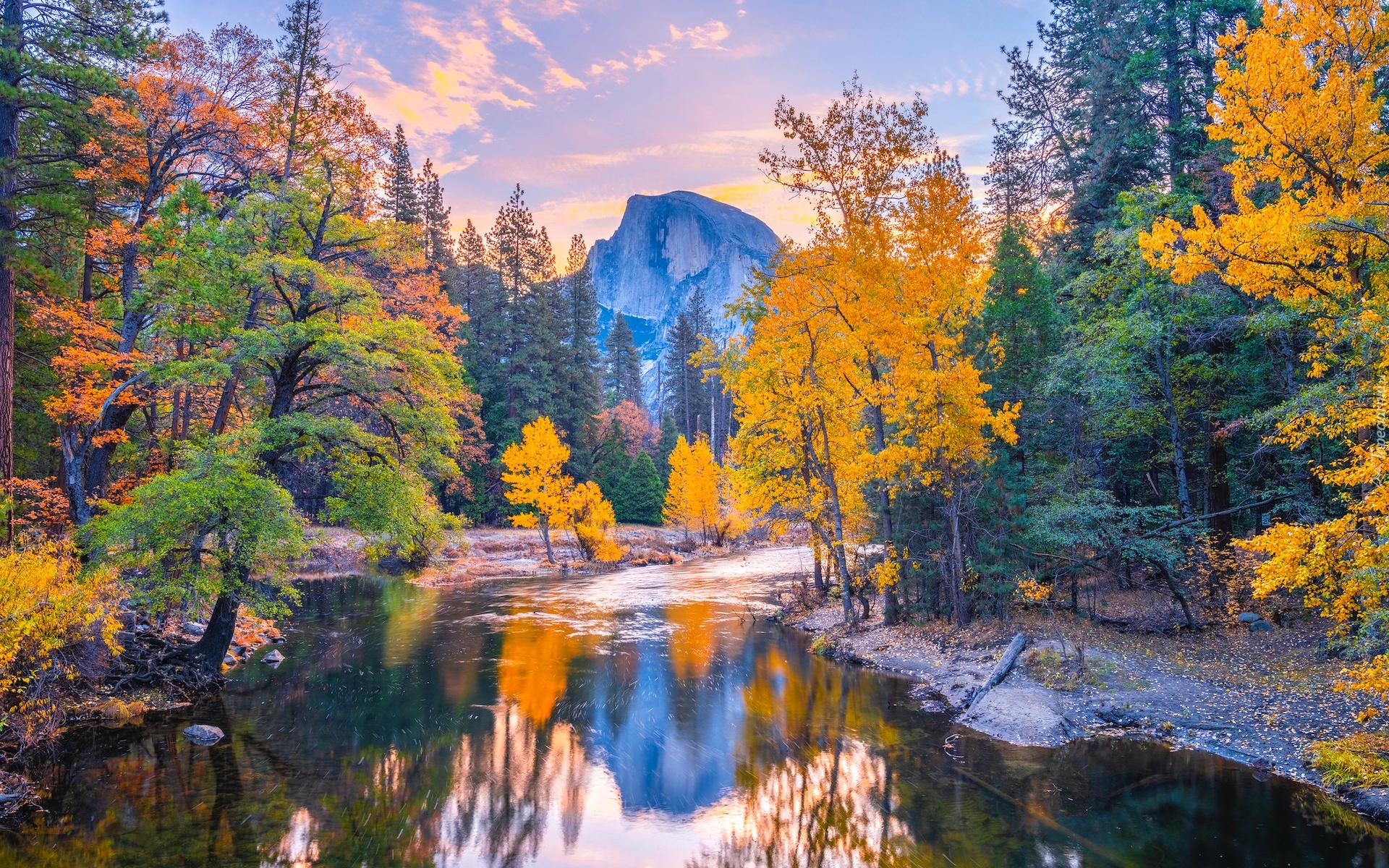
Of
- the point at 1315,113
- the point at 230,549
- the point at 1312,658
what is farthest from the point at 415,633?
the point at 1315,113

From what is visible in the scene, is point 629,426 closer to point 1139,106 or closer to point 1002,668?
point 1139,106

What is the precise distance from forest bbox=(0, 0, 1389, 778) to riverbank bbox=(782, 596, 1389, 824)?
1007 millimetres

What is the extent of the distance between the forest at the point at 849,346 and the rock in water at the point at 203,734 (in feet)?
6.02

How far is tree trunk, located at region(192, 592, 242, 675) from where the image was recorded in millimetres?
12812

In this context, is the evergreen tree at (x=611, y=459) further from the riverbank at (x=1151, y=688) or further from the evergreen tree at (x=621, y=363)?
the riverbank at (x=1151, y=688)

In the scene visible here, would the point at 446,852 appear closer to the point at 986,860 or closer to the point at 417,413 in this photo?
the point at 986,860

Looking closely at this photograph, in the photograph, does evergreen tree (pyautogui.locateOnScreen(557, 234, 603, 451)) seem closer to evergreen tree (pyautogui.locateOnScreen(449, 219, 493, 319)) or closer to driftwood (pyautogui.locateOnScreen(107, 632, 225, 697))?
evergreen tree (pyautogui.locateOnScreen(449, 219, 493, 319))

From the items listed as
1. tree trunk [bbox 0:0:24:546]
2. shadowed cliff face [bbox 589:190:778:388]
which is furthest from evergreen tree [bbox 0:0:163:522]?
shadowed cliff face [bbox 589:190:778:388]

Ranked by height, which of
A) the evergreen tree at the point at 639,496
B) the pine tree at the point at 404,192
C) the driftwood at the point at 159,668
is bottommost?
the driftwood at the point at 159,668

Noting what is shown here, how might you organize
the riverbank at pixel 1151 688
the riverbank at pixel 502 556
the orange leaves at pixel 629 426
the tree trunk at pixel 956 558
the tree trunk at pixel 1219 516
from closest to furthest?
the riverbank at pixel 1151 688
the tree trunk at pixel 1219 516
the tree trunk at pixel 956 558
the riverbank at pixel 502 556
the orange leaves at pixel 629 426

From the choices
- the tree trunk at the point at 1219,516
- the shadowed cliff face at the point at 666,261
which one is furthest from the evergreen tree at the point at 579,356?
the shadowed cliff face at the point at 666,261

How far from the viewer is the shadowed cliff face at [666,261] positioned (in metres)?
176

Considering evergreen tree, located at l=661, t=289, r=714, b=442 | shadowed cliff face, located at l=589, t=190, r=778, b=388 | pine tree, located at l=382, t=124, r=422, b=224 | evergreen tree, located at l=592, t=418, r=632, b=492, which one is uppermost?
shadowed cliff face, located at l=589, t=190, r=778, b=388

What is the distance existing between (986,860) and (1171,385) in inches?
525
